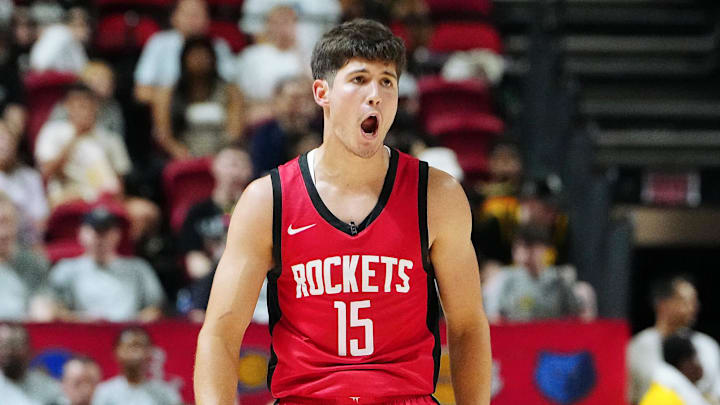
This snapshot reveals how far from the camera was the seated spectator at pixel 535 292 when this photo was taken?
7.54 m

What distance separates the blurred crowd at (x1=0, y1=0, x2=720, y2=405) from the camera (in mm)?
7129

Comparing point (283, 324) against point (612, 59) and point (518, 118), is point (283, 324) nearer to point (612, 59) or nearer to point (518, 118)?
point (518, 118)

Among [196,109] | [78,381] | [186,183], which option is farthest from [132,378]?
[196,109]

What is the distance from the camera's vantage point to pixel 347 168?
3371 mm

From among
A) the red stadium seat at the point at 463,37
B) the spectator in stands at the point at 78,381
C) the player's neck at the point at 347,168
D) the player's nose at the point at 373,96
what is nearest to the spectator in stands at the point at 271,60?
the red stadium seat at the point at 463,37

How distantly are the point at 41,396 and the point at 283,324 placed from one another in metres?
3.45

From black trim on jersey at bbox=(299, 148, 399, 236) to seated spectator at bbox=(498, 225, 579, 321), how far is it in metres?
4.28

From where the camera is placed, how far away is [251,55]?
9.33 m

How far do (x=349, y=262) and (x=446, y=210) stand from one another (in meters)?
0.31

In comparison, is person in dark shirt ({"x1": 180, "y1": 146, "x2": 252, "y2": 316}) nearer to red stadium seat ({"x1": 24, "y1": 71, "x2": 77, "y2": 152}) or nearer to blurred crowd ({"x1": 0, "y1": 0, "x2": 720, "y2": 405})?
blurred crowd ({"x1": 0, "y1": 0, "x2": 720, "y2": 405})

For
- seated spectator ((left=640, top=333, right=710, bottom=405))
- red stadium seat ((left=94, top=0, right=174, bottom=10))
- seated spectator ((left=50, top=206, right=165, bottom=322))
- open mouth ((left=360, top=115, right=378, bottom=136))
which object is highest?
red stadium seat ((left=94, top=0, right=174, bottom=10))

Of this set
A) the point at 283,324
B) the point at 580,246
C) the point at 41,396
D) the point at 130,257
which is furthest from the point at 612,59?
the point at 283,324

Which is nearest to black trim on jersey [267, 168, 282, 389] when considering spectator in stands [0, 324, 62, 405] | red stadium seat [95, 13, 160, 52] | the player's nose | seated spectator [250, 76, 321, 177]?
the player's nose

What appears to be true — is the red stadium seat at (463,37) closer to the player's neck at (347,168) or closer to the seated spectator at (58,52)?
the seated spectator at (58,52)
